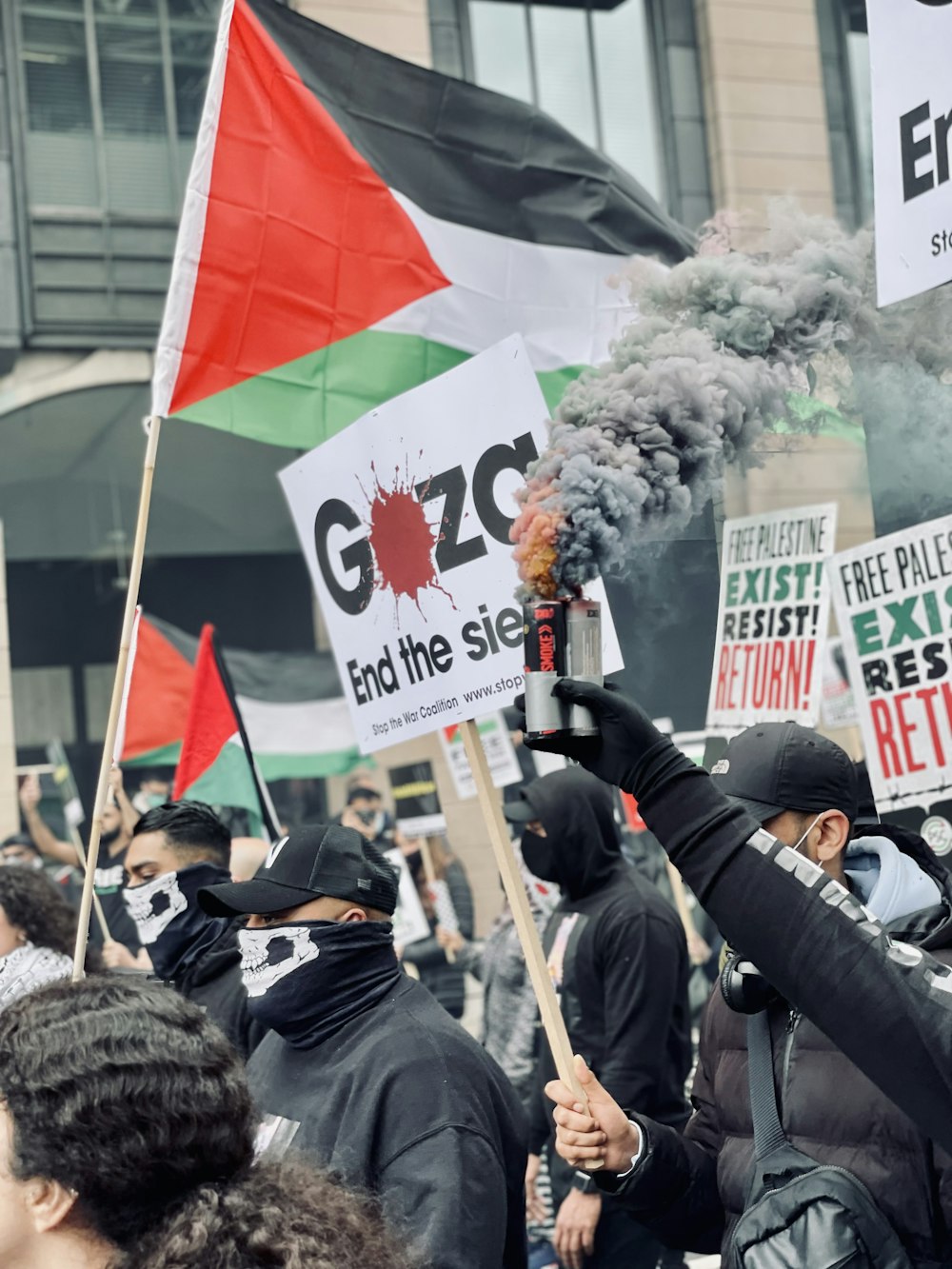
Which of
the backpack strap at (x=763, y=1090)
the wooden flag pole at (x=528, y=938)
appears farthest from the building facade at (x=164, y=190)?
the backpack strap at (x=763, y=1090)

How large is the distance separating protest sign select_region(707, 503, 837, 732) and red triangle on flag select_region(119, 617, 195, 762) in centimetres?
467

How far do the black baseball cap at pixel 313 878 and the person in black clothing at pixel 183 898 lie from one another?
3.59 feet

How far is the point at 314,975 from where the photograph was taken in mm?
3082

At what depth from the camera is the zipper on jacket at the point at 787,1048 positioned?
2.56m

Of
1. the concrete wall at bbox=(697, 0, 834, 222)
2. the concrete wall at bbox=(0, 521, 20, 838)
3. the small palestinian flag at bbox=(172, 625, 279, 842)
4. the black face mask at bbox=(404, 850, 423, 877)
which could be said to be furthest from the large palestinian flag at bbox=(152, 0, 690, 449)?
the concrete wall at bbox=(697, 0, 834, 222)

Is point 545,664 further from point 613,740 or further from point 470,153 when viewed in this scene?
point 470,153

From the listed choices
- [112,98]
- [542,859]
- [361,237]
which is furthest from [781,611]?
[112,98]

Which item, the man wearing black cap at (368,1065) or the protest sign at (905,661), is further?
the protest sign at (905,661)

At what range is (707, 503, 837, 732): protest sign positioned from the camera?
4.38 metres

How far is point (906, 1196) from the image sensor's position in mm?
2344

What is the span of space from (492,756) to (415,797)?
92 centimetres

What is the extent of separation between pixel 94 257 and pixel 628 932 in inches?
456

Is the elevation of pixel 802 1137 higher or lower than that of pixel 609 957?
higher

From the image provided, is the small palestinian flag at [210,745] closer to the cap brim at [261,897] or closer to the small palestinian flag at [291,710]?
the cap brim at [261,897]
